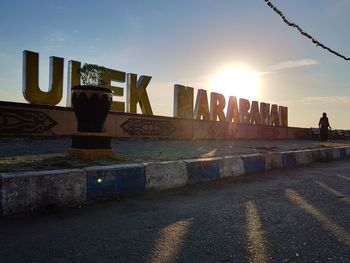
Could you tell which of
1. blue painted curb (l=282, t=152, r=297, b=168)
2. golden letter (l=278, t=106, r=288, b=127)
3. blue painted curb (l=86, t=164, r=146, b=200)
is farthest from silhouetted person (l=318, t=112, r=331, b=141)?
blue painted curb (l=86, t=164, r=146, b=200)

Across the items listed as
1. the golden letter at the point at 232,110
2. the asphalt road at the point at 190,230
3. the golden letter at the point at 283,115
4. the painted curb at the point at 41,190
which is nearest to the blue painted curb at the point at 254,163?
the asphalt road at the point at 190,230

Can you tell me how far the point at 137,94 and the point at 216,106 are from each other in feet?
19.7

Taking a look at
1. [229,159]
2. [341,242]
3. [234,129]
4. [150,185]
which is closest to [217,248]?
[341,242]

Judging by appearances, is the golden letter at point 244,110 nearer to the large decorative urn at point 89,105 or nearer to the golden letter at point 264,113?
the golden letter at point 264,113

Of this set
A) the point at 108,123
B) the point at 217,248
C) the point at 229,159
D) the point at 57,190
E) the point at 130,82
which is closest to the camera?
the point at 217,248

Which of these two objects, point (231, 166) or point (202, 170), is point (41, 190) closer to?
point (202, 170)

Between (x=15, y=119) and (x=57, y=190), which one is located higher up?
(x=15, y=119)

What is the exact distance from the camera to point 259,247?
2629 mm

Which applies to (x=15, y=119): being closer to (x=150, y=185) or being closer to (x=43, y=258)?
(x=150, y=185)

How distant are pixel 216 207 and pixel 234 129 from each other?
16.6 m

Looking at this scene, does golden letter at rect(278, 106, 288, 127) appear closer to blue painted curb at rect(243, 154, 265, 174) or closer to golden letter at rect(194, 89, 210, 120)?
golden letter at rect(194, 89, 210, 120)

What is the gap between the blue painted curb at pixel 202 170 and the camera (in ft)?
18.4

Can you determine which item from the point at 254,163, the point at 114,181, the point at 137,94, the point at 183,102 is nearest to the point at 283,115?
the point at 183,102

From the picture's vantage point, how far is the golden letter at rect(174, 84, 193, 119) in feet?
56.3
